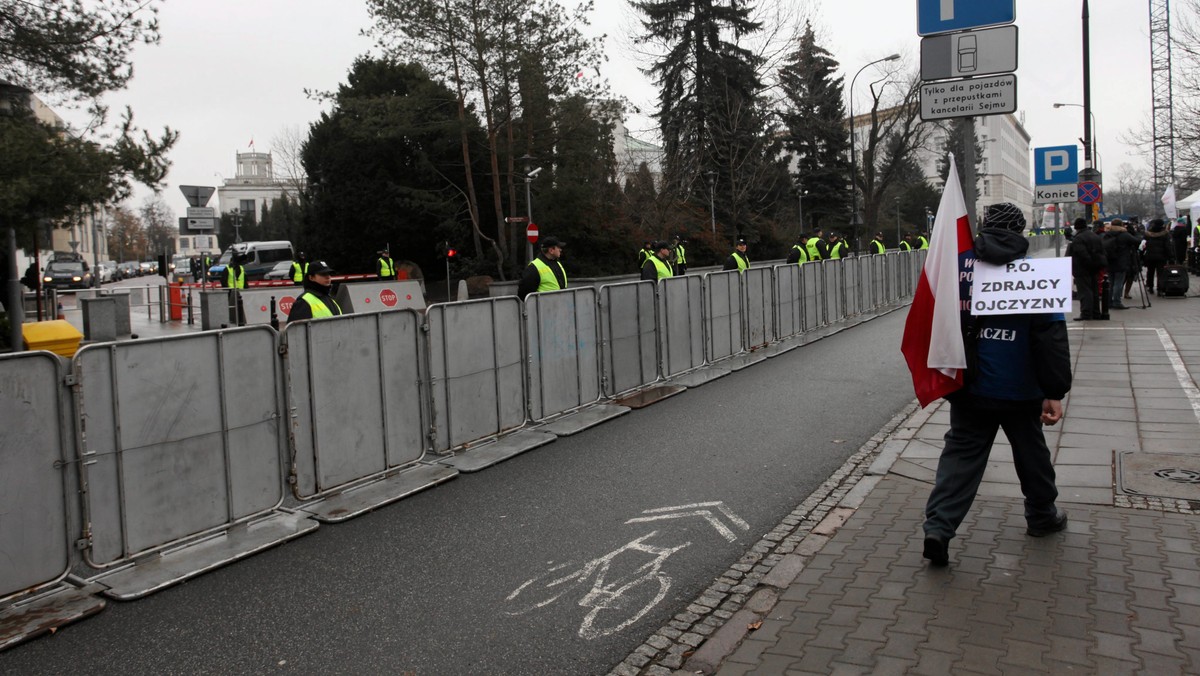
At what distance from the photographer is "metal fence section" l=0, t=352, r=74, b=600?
4938mm

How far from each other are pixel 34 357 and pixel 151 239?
110988 millimetres

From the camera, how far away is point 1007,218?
5.26 m

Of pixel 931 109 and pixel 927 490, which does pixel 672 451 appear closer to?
pixel 927 490

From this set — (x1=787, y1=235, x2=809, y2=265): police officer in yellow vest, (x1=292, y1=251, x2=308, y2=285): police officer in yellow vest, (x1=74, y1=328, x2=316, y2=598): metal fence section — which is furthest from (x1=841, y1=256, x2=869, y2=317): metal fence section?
(x1=74, y1=328, x2=316, y2=598): metal fence section

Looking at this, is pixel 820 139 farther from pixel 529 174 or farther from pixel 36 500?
pixel 36 500

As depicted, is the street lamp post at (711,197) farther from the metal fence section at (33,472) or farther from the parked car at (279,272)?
the metal fence section at (33,472)

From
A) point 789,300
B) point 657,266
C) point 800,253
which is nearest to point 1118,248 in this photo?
point 800,253

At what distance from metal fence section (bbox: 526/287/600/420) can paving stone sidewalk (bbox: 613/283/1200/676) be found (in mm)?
3275

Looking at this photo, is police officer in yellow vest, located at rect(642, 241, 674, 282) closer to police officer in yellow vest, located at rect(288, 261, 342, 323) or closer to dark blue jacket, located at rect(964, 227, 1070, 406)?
police officer in yellow vest, located at rect(288, 261, 342, 323)

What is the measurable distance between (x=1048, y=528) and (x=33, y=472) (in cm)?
568

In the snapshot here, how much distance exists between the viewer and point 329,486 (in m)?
7.02

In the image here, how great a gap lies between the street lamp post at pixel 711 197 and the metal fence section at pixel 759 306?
28.7 meters

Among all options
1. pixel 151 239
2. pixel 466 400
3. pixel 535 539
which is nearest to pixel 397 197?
pixel 466 400

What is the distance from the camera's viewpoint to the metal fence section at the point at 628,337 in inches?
428
